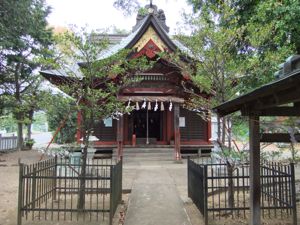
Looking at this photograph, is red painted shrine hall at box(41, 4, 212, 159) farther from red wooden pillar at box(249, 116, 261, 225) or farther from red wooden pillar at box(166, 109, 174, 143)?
red wooden pillar at box(249, 116, 261, 225)

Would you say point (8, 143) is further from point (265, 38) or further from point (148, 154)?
point (265, 38)

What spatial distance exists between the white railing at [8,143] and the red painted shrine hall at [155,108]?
30.9ft

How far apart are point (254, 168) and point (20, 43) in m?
16.6

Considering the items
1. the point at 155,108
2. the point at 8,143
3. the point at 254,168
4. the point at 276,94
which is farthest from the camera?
the point at 8,143

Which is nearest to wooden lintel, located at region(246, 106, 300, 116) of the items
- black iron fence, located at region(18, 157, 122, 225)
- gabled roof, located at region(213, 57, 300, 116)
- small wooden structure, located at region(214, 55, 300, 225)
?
small wooden structure, located at region(214, 55, 300, 225)

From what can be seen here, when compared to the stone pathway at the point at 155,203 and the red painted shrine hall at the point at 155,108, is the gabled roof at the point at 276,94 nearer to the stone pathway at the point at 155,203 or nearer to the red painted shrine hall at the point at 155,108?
the stone pathway at the point at 155,203

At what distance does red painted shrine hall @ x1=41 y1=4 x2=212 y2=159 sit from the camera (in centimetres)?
1617

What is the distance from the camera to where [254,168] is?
5.19 meters

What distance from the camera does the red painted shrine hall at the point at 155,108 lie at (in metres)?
16.2

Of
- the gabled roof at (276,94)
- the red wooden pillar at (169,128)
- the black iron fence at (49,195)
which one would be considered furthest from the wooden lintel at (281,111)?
the red wooden pillar at (169,128)

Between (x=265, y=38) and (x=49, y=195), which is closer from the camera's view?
(x=265, y=38)

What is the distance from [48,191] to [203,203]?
3.57 meters

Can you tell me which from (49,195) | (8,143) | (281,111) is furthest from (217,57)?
(8,143)

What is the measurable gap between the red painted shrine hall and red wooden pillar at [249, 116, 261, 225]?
1015 centimetres
